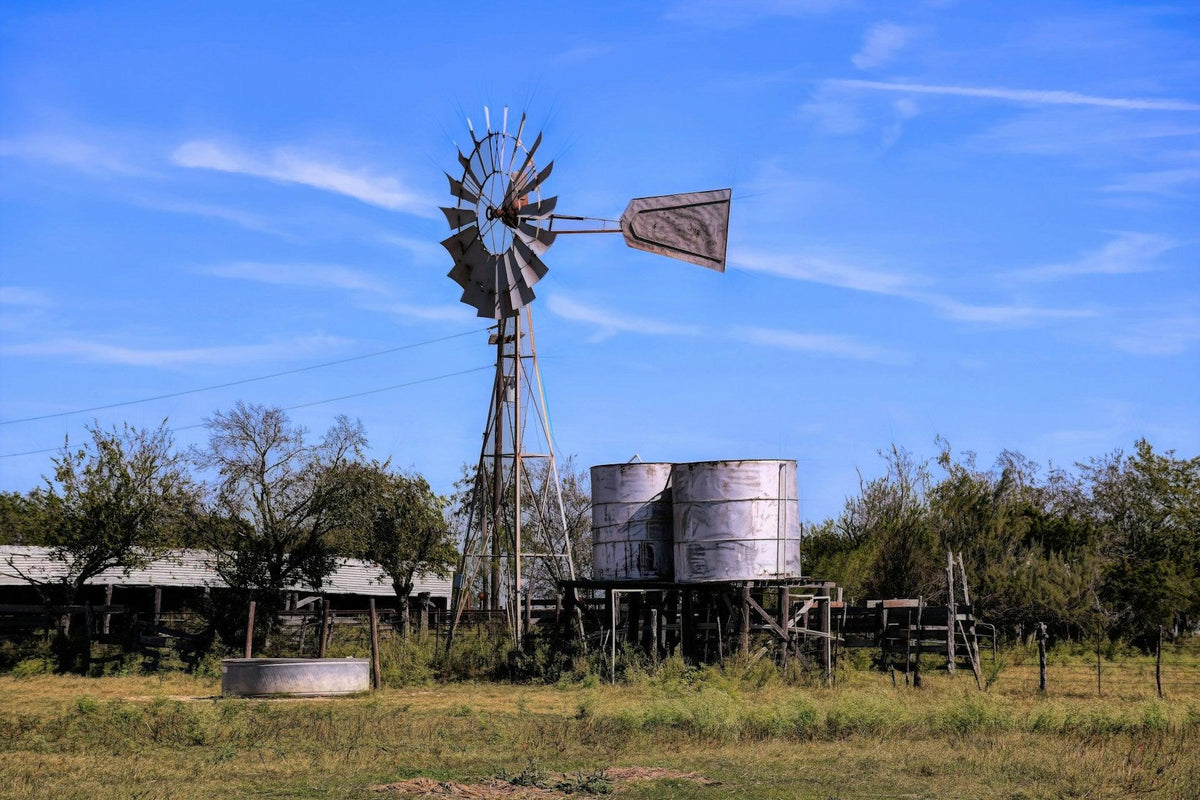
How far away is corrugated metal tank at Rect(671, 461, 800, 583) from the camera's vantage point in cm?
2859

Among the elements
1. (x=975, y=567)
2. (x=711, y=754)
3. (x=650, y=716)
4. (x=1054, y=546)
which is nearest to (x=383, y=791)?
(x=711, y=754)

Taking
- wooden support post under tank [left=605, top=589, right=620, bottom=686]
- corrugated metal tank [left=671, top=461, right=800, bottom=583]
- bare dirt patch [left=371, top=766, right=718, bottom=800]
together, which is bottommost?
bare dirt patch [left=371, top=766, right=718, bottom=800]

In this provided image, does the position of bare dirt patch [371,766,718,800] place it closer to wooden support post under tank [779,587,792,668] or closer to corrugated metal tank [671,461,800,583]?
corrugated metal tank [671,461,800,583]

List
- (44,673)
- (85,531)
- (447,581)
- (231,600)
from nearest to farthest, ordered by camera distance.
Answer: (44,673) < (85,531) < (231,600) < (447,581)

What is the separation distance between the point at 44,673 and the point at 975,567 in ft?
92.6

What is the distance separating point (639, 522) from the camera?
99.7ft

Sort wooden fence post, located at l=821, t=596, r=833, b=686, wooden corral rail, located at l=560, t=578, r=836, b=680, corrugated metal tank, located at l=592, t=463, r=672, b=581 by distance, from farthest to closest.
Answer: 1. corrugated metal tank, located at l=592, t=463, r=672, b=581
2. wooden corral rail, located at l=560, t=578, r=836, b=680
3. wooden fence post, located at l=821, t=596, r=833, b=686

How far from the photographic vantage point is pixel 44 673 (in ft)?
107

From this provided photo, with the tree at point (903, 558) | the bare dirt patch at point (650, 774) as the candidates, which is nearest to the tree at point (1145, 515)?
the tree at point (903, 558)

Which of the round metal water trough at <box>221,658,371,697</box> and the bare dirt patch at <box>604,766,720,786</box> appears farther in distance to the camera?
the round metal water trough at <box>221,658,371,697</box>

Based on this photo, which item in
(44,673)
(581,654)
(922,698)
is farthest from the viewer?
(44,673)

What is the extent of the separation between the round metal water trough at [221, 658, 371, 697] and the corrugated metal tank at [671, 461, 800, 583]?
27.5 ft

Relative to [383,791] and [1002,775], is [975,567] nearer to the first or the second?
[1002,775]

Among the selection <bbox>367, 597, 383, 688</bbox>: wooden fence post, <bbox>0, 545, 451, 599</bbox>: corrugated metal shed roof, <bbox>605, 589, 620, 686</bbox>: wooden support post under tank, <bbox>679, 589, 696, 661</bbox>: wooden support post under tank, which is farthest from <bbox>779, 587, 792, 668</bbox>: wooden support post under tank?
<bbox>0, 545, 451, 599</bbox>: corrugated metal shed roof
